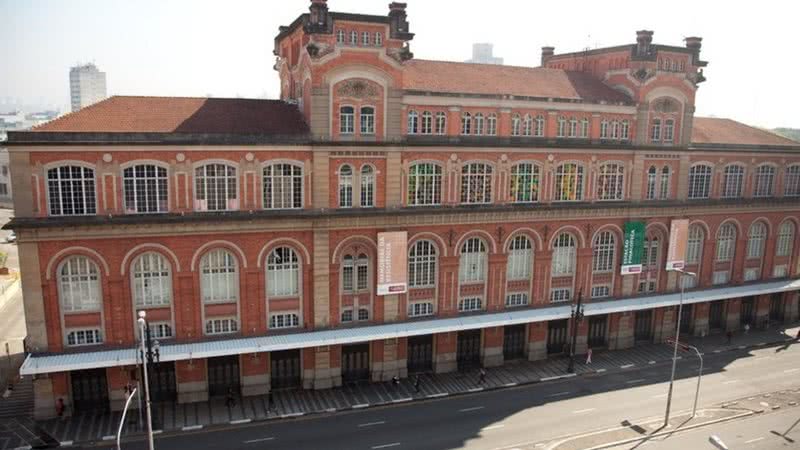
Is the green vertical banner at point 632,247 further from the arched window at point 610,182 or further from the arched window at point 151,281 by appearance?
the arched window at point 151,281

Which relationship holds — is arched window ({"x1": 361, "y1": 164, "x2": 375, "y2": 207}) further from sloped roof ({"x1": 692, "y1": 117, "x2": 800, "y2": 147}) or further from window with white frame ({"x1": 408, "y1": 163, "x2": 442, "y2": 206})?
sloped roof ({"x1": 692, "y1": 117, "x2": 800, "y2": 147})

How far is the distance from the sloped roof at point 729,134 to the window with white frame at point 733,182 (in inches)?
103

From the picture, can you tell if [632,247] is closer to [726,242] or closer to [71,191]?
[726,242]

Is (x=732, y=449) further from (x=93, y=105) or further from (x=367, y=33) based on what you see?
(x=93, y=105)

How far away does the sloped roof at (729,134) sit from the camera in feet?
195

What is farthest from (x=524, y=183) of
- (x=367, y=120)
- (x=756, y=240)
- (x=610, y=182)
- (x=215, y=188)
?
(x=756, y=240)

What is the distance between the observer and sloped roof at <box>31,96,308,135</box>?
40.0 metres

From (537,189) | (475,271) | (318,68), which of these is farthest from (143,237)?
(537,189)

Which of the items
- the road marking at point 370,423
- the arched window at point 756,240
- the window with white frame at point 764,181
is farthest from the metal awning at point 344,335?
the window with white frame at point 764,181

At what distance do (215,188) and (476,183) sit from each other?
2063 centimetres


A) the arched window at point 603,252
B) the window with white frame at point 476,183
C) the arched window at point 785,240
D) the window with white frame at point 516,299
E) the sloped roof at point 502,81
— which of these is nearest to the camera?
the window with white frame at point 476,183

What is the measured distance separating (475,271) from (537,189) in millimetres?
8869

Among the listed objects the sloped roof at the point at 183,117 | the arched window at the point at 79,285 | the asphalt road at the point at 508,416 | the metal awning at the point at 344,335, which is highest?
the sloped roof at the point at 183,117

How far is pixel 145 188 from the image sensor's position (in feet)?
132
